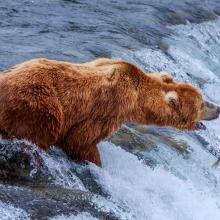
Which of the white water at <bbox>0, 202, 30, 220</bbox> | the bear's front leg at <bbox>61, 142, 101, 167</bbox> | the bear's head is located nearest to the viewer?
the white water at <bbox>0, 202, 30, 220</bbox>

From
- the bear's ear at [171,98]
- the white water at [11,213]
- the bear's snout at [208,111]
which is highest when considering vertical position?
the bear's ear at [171,98]

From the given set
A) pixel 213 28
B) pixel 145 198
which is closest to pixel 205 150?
pixel 145 198

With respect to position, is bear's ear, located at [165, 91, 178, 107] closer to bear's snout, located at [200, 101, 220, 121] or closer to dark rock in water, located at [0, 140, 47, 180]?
bear's snout, located at [200, 101, 220, 121]

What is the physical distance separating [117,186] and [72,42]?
4958 millimetres

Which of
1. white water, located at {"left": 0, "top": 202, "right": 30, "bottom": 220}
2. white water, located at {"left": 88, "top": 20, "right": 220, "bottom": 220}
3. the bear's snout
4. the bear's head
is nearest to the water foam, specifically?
white water, located at {"left": 88, "top": 20, "right": 220, "bottom": 220}

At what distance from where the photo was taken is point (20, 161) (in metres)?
5.33

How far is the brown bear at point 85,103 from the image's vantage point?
5082 mm

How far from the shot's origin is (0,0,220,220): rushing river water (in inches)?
196

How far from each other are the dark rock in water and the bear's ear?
128cm

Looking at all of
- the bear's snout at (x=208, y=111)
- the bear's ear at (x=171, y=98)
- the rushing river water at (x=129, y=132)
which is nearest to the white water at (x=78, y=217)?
the rushing river water at (x=129, y=132)

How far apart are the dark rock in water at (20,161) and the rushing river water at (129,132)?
47mm

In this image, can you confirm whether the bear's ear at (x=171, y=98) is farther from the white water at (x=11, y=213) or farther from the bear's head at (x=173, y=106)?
the white water at (x=11, y=213)

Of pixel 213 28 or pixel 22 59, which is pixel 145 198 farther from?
pixel 213 28

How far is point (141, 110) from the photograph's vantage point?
225 inches
